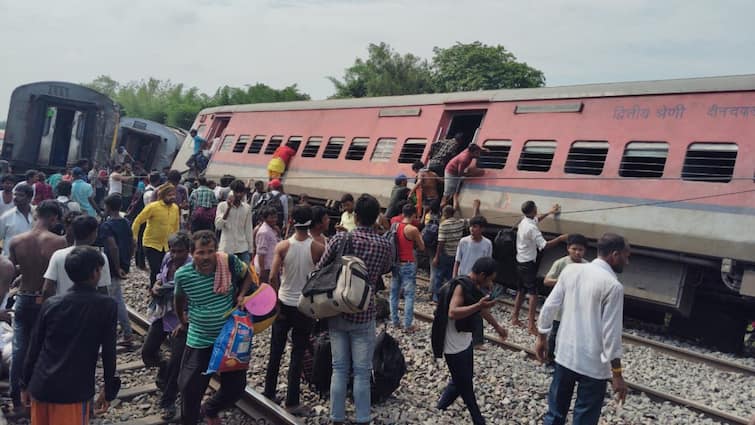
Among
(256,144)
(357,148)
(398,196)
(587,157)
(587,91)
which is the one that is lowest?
(398,196)

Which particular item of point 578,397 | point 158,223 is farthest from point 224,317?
point 158,223

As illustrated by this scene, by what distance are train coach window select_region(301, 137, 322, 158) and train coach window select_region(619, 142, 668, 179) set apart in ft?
25.5

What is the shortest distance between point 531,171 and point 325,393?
5.83 metres

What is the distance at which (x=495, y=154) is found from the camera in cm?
1062

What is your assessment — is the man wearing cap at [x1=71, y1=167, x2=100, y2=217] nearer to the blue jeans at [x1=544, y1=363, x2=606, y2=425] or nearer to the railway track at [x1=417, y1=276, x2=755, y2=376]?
the blue jeans at [x1=544, y1=363, x2=606, y2=425]

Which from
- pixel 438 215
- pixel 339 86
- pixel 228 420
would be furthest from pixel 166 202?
pixel 339 86

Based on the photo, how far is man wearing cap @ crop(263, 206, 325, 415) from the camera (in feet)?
17.3

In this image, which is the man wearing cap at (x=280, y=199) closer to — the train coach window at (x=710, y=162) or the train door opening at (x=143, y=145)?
the train coach window at (x=710, y=162)

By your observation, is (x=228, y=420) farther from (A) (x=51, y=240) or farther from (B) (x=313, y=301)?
(A) (x=51, y=240)

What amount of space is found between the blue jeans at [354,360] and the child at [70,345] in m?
1.66

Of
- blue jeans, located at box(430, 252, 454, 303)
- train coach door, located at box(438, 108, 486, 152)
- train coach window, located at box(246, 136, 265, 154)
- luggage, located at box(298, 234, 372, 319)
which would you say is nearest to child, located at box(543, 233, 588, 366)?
blue jeans, located at box(430, 252, 454, 303)

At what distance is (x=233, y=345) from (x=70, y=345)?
3.59 feet

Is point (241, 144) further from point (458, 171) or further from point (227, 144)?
point (458, 171)

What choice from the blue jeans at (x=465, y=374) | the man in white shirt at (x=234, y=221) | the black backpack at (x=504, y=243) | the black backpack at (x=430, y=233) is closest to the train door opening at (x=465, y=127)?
the black backpack at (x=430, y=233)
